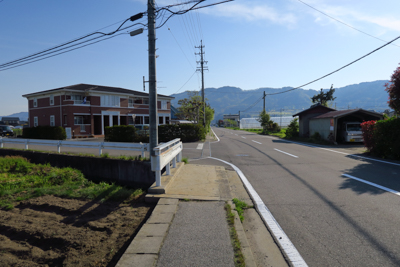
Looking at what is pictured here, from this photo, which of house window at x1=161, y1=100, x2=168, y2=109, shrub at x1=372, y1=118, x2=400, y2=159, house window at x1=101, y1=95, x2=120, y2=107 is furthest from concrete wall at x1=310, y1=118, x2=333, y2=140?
house window at x1=161, y1=100, x2=168, y2=109

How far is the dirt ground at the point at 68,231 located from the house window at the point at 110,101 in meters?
34.7

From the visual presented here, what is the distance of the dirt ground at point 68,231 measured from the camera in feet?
12.1

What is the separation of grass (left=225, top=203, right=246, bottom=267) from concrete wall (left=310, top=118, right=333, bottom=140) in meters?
20.7

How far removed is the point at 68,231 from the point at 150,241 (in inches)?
65.6

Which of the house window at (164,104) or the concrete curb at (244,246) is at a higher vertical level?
the house window at (164,104)

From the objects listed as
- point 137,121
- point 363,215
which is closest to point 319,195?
point 363,215

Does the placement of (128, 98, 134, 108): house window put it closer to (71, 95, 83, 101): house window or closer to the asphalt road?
(71, 95, 83, 101): house window

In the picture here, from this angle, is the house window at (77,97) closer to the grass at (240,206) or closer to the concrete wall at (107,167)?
the concrete wall at (107,167)

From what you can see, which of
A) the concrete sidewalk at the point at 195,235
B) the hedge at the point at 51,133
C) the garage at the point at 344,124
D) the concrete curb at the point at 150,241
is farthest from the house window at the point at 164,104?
the concrete curb at the point at 150,241

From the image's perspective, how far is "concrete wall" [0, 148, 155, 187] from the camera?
30.7 feet

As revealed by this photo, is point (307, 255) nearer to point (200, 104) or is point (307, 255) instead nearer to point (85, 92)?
point (85, 92)

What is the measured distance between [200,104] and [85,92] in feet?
66.3

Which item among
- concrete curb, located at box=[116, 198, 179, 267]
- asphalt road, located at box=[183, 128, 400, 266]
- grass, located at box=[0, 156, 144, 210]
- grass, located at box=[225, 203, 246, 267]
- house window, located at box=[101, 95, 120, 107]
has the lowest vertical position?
grass, located at box=[0, 156, 144, 210]

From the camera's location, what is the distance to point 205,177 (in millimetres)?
8172
